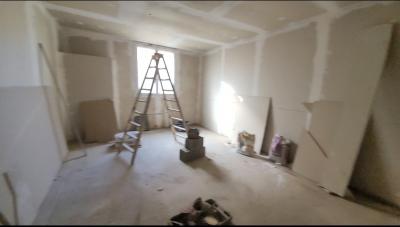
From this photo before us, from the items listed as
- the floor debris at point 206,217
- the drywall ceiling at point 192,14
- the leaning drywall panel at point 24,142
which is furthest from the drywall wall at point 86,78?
the floor debris at point 206,217

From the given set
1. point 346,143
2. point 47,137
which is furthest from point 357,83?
point 47,137

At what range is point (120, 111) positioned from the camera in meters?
4.23

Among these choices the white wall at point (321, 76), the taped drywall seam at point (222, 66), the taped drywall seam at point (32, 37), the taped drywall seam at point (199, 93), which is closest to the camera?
the taped drywall seam at point (32, 37)

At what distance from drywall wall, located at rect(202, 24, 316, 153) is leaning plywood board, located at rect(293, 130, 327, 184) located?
0.91 ft

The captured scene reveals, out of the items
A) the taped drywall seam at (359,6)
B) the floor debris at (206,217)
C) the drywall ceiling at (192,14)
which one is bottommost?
the floor debris at (206,217)

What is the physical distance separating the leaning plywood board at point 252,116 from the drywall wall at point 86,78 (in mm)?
2976

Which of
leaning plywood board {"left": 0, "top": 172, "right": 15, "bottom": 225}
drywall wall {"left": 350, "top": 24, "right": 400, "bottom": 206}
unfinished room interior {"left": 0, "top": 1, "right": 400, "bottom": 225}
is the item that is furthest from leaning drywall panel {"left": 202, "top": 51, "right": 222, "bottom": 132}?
leaning plywood board {"left": 0, "top": 172, "right": 15, "bottom": 225}

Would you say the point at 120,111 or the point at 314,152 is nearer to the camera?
the point at 314,152

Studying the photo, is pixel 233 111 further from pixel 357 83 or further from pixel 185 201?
pixel 185 201

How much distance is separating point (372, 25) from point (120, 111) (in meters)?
4.72

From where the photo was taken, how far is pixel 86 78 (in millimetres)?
3441

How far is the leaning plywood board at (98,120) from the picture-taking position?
3.49 metres

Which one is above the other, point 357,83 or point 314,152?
point 357,83

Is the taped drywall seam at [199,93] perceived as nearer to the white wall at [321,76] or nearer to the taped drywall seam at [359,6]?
the white wall at [321,76]
